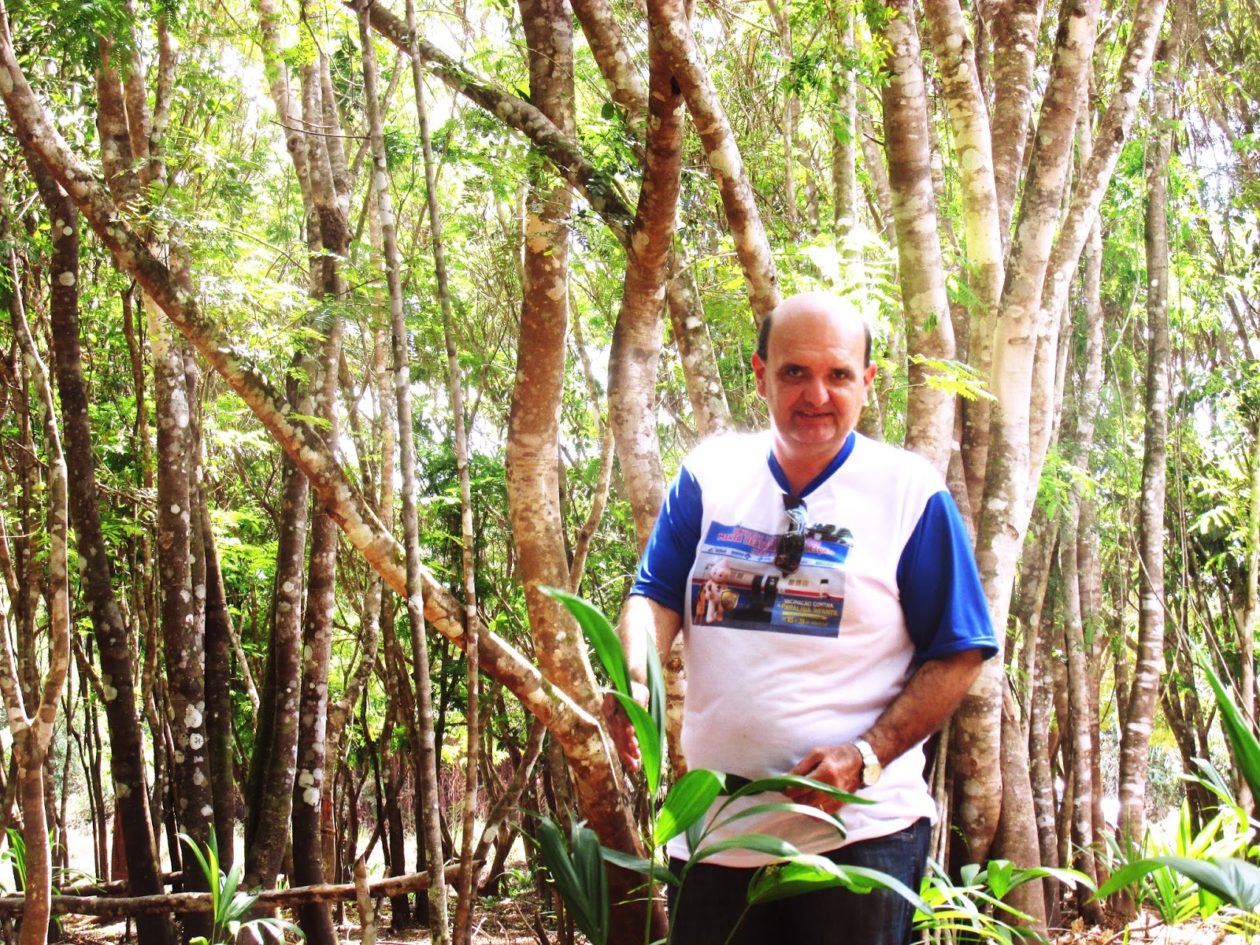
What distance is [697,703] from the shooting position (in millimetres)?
2012

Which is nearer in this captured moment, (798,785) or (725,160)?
(798,785)

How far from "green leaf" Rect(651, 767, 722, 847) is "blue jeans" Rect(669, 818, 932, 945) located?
22cm

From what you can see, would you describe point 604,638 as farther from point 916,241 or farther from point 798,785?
point 916,241

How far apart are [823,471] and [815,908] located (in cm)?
74

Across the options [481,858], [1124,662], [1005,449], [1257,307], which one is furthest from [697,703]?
[1257,307]

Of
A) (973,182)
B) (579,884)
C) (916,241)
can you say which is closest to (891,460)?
(579,884)

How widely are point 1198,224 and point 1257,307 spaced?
1148 millimetres

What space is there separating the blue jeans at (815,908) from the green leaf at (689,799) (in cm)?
22

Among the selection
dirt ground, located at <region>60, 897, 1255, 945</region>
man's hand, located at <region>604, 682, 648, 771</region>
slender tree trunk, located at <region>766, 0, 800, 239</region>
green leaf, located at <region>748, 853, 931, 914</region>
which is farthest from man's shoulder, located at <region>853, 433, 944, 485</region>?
dirt ground, located at <region>60, 897, 1255, 945</region>

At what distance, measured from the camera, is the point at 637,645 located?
1965mm

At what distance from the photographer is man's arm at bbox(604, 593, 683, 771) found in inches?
72.3

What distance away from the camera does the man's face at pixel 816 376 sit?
77.2 inches

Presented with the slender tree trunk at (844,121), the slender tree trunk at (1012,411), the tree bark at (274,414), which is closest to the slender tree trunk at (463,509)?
the tree bark at (274,414)

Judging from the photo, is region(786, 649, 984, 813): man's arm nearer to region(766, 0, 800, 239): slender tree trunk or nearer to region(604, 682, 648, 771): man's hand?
region(604, 682, 648, 771): man's hand
